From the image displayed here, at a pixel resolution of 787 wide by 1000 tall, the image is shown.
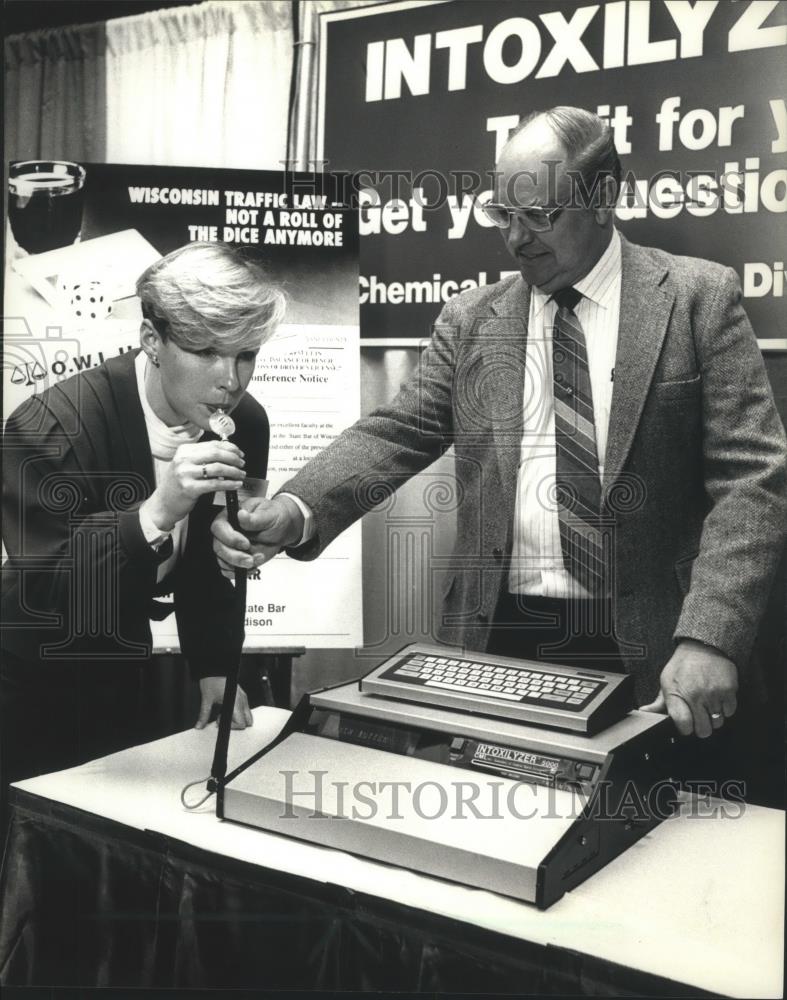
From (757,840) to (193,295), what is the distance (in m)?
1.38

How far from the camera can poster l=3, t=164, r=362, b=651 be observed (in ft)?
5.90

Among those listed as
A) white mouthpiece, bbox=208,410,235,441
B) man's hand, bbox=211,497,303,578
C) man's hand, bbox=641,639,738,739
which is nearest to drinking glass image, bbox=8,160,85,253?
white mouthpiece, bbox=208,410,235,441

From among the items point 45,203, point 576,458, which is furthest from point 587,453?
point 45,203

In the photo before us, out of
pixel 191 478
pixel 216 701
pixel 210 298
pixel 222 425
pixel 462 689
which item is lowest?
pixel 216 701

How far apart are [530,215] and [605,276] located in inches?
7.1

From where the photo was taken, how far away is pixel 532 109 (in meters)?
1.78

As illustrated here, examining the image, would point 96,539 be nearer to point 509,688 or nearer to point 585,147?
point 509,688

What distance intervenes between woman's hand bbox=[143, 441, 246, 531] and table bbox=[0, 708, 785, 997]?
0.42 m

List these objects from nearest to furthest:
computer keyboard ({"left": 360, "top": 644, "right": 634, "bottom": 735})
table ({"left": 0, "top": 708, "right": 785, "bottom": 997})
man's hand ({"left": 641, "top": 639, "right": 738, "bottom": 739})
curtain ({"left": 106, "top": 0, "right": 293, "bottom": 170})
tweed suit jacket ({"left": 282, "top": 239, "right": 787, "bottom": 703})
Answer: table ({"left": 0, "top": 708, "right": 785, "bottom": 997}), computer keyboard ({"left": 360, "top": 644, "right": 634, "bottom": 735}), man's hand ({"left": 641, "top": 639, "right": 738, "bottom": 739}), tweed suit jacket ({"left": 282, "top": 239, "right": 787, "bottom": 703}), curtain ({"left": 106, "top": 0, "right": 293, "bottom": 170})

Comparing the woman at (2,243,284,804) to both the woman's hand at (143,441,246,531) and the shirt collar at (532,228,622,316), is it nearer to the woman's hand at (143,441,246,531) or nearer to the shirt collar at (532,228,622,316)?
the woman's hand at (143,441,246,531)

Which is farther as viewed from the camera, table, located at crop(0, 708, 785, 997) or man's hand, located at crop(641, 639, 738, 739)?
man's hand, located at crop(641, 639, 738, 739)

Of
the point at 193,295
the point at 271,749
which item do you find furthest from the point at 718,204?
the point at 271,749

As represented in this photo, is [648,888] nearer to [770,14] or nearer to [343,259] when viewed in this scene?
[343,259]

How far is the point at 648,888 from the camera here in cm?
122
